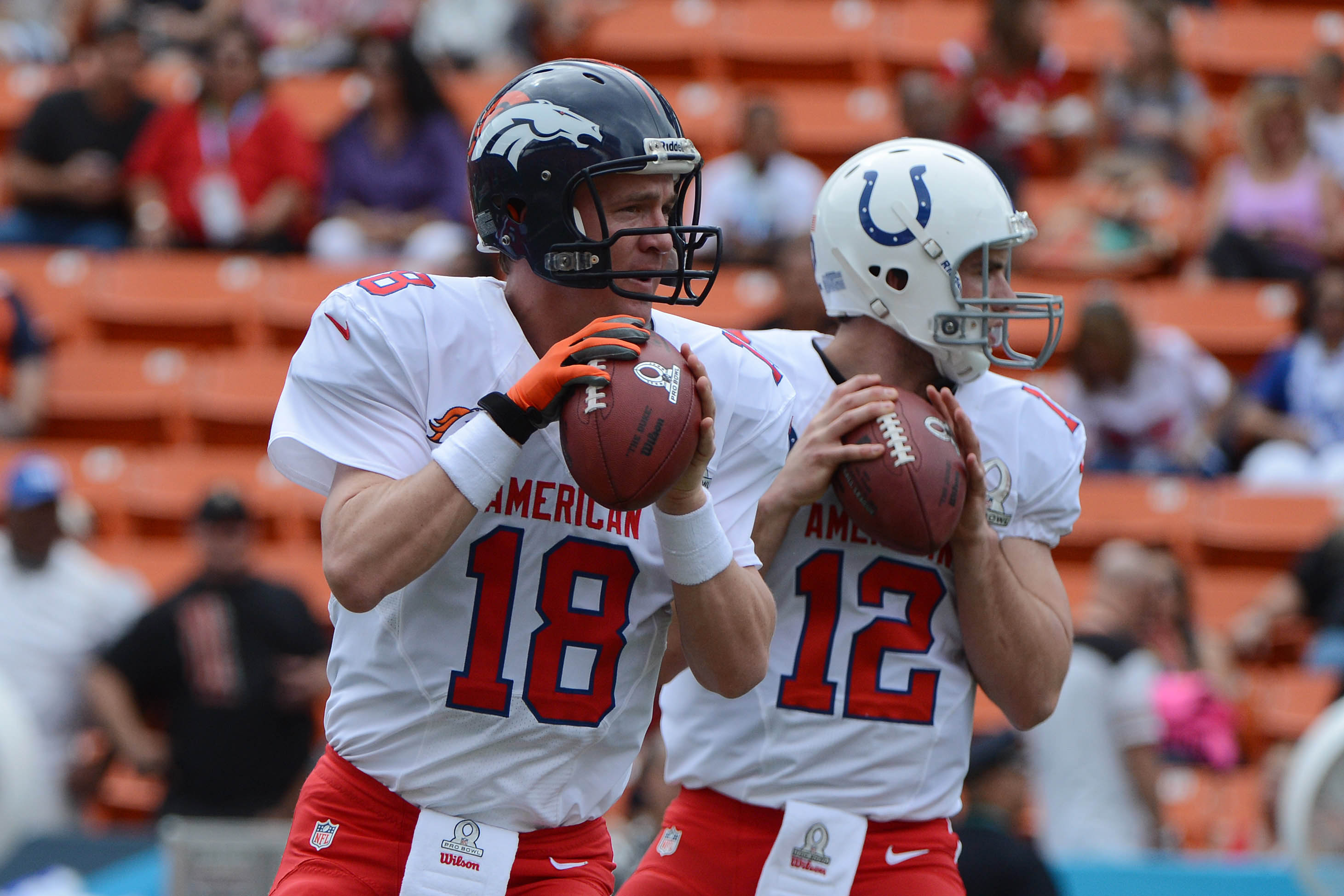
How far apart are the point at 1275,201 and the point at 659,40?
3.71 m

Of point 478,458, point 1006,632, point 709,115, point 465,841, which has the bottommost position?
point 465,841

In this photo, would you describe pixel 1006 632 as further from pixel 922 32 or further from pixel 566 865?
pixel 922 32

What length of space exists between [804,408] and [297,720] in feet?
11.9

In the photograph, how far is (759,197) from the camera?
8.11m

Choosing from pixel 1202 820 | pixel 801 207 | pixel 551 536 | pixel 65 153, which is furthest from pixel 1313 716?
pixel 65 153

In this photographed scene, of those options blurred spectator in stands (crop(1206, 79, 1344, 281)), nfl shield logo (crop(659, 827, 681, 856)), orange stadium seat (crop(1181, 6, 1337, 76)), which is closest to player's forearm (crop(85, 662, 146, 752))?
nfl shield logo (crop(659, 827, 681, 856))

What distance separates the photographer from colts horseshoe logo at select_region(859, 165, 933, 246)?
2951mm

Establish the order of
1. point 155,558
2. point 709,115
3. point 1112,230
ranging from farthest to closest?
point 709,115 < point 1112,230 < point 155,558

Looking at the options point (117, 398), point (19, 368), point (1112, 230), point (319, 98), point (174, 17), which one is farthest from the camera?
point (174, 17)

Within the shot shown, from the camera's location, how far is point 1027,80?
845 cm

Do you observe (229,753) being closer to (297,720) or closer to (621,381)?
(297,720)

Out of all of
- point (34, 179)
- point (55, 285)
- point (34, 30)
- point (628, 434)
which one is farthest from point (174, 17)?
point (628, 434)

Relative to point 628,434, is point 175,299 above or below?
above

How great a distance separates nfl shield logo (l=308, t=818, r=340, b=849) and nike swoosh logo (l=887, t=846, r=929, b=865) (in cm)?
95
